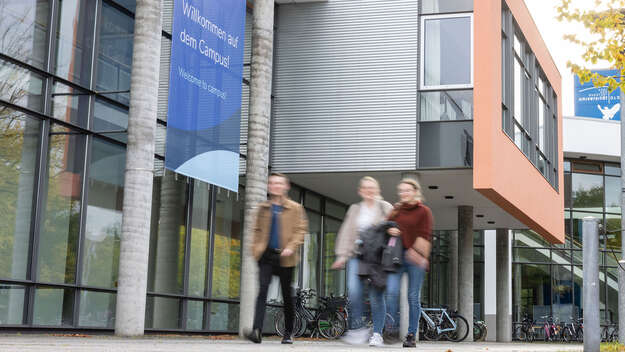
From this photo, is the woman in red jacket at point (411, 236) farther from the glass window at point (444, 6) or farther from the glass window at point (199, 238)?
the glass window at point (444, 6)

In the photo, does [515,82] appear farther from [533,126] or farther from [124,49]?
[124,49]

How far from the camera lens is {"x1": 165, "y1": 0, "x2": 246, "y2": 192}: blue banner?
1446 centimetres

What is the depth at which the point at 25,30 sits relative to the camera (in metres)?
12.7

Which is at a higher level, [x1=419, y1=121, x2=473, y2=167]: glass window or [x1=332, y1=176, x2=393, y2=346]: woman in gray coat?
[x1=419, y1=121, x2=473, y2=167]: glass window

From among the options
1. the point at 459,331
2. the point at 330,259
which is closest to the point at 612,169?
the point at 330,259

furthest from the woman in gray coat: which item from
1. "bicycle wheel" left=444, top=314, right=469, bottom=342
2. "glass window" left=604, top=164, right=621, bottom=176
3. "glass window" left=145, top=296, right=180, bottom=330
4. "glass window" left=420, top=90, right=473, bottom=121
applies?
"glass window" left=604, top=164, right=621, bottom=176

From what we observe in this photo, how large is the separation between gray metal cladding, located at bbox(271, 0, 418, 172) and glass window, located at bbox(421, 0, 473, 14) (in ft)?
0.79

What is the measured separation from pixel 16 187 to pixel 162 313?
14.5ft

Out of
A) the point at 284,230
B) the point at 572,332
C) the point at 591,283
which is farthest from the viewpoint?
the point at 572,332

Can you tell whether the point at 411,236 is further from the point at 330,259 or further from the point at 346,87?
the point at 330,259

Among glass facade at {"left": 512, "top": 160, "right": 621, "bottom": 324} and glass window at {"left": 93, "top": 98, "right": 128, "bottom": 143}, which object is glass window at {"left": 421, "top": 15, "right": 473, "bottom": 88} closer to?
glass window at {"left": 93, "top": 98, "right": 128, "bottom": 143}

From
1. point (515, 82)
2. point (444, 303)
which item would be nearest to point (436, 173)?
point (515, 82)

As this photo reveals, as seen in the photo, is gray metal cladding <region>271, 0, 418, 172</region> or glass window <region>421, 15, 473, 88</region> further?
gray metal cladding <region>271, 0, 418, 172</region>

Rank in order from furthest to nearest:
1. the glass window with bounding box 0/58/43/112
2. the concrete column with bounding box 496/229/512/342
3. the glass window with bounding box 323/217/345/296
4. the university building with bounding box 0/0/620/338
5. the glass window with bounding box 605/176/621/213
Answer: the glass window with bounding box 605/176/621/213, the concrete column with bounding box 496/229/512/342, the glass window with bounding box 323/217/345/296, the university building with bounding box 0/0/620/338, the glass window with bounding box 0/58/43/112
